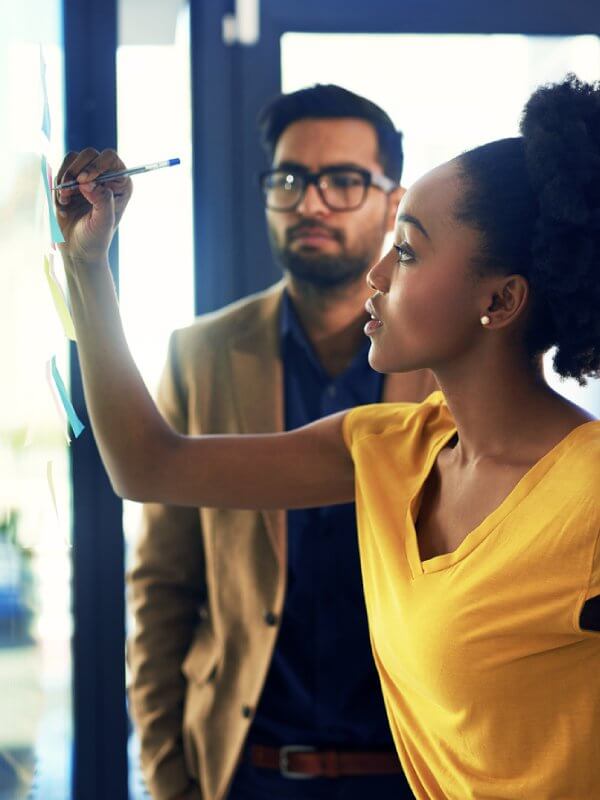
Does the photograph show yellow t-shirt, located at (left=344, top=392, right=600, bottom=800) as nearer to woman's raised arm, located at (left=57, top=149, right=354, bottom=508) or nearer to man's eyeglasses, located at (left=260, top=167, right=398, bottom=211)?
woman's raised arm, located at (left=57, top=149, right=354, bottom=508)

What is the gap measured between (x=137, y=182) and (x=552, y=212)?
1.13m

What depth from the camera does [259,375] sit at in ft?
5.80

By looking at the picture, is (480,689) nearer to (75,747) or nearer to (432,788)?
(432,788)

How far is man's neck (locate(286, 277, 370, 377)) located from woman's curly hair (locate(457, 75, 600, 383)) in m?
0.66

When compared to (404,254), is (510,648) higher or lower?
lower

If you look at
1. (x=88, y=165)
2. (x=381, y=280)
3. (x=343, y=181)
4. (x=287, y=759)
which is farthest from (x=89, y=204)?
(x=287, y=759)

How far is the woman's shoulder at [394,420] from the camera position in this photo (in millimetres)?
1313

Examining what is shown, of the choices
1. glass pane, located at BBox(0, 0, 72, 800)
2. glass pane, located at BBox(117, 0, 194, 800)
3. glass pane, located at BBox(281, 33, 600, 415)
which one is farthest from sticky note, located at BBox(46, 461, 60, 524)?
glass pane, located at BBox(281, 33, 600, 415)

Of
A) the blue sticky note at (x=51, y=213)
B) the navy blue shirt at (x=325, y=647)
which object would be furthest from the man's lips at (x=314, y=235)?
the blue sticky note at (x=51, y=213)

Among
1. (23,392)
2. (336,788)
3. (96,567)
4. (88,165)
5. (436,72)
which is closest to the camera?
(88,165)

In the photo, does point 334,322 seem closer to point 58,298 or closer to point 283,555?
point 283,555

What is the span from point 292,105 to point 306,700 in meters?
1.01

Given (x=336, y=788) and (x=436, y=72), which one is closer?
(x=336, y=788)

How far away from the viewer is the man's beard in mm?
1741
